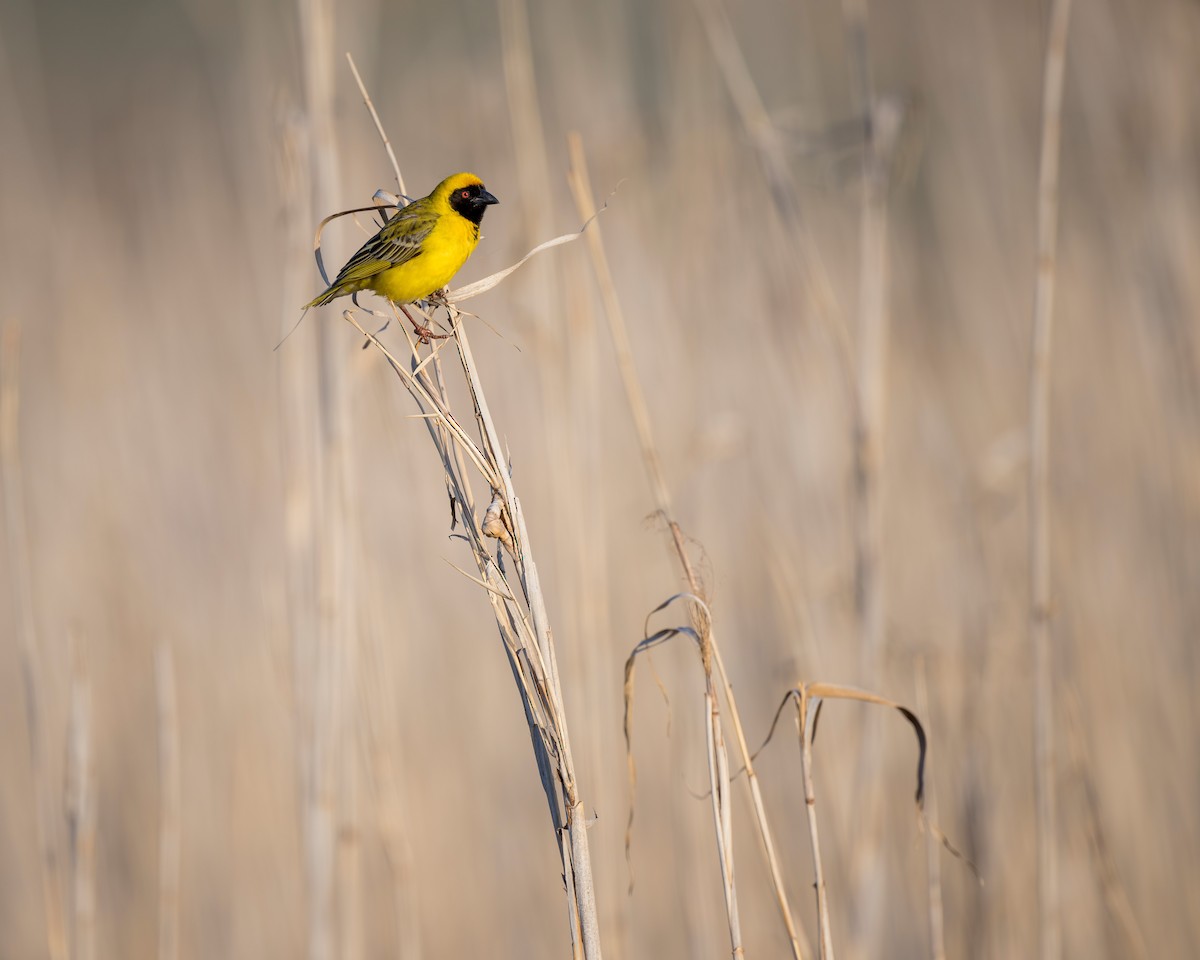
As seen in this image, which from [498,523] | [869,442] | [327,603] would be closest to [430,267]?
[327,603]

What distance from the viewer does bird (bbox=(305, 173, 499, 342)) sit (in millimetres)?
1889

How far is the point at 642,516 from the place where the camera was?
325 cm

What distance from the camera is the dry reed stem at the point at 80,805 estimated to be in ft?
6.02

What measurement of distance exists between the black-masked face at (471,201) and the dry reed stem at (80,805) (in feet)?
3.74

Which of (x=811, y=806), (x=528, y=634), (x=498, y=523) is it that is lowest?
(x=811, y=806)

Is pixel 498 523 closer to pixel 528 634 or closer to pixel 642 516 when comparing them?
pixel 528 634

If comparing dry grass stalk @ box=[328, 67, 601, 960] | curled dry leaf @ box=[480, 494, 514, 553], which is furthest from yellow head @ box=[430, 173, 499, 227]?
curled dry leaf @ box=[480, 494, 514, 553]

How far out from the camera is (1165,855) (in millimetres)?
2650

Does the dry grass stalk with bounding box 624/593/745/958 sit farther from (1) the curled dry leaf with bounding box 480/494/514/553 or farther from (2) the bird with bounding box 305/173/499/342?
(2) the bird with bounding box 305/173/499/342

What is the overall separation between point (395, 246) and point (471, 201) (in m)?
0.23

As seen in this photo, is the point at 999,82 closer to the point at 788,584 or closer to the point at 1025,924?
the point at 788,584

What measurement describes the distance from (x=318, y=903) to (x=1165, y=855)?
2.20 metres

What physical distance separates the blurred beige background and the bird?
13 centimetres

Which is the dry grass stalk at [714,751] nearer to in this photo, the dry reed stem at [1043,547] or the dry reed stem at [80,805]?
the dry reed stem at [1043,547]
